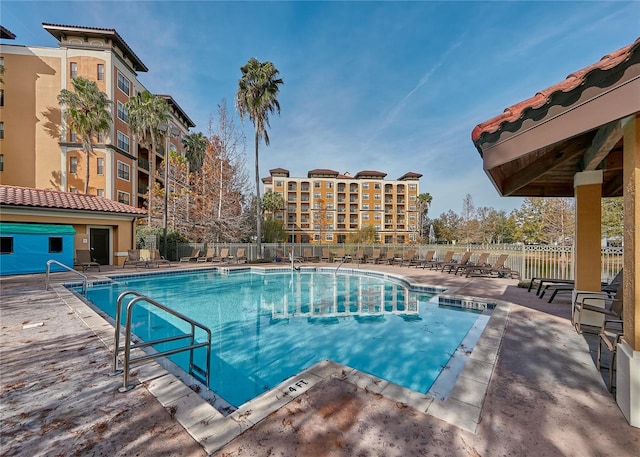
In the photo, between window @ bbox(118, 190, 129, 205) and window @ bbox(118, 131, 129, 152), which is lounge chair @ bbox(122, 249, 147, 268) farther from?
window @ bbox(118, 131, 129, 152)

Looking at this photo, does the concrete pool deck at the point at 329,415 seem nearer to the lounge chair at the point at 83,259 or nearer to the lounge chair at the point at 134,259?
the lounge chair at the point at 83,259

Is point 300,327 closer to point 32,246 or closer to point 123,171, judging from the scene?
Result: point 32,246

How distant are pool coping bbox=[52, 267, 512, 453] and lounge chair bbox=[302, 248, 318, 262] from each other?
53.2 feet

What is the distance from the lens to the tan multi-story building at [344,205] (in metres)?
54.1

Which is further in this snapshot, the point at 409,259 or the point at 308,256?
the point at 308,256

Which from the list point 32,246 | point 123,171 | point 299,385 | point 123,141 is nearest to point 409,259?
point 299,385

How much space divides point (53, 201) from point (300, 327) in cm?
1498

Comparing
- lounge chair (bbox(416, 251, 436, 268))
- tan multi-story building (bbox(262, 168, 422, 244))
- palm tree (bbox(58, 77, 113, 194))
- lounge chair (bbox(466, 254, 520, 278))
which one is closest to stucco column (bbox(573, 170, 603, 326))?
lounge chair (bbox(466, 254, 520, 278))

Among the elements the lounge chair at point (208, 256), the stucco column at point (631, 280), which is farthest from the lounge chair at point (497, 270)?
the lounge chair at point (208, 256)

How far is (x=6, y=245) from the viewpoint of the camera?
1152 cm

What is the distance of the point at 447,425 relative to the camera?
2215 mm

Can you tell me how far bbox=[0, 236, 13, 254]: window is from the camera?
11.4m

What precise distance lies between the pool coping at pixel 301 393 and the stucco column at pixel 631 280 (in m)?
1.09

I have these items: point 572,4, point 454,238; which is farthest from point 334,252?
point 454,238
